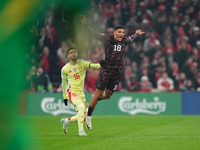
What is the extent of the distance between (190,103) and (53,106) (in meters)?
5.87

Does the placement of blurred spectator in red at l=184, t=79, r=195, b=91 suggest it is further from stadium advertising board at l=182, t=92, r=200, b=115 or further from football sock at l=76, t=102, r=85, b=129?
football sock at l=76, t=102, r=85, b=129

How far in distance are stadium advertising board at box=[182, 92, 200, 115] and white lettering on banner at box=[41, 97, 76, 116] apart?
4873 millimetres

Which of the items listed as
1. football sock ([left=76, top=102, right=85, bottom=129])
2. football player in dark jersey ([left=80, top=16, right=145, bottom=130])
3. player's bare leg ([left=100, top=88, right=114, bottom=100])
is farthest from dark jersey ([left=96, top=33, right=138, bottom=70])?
football sock ([left=76, top=102, right=85, bottom=129])

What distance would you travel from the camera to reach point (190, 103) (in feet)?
57.1

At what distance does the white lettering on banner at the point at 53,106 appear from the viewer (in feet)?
56.6

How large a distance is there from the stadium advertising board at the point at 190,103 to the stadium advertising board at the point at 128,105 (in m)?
0.21

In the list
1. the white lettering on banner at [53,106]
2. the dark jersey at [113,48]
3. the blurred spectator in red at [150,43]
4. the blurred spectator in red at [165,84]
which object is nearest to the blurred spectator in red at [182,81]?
the blurred spectator in red at [165,84]

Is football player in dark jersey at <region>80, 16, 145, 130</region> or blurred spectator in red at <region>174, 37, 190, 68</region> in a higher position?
blurred spectator in red at <region>174, 37, 190, 68</region>

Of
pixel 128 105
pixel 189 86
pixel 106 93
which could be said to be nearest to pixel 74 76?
pixel 106 93

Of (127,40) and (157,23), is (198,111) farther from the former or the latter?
(127,40)

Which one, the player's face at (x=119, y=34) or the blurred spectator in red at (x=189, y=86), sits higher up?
the player's face at (x=119, y=34)

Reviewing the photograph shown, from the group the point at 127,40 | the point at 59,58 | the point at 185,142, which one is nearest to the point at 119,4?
the point at 59,58

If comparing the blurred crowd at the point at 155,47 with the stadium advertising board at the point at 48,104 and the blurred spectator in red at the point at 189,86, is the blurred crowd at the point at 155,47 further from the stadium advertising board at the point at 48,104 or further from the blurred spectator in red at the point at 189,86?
the stadium advertising board at the point at 48,104

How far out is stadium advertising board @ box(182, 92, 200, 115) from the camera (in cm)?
1733
